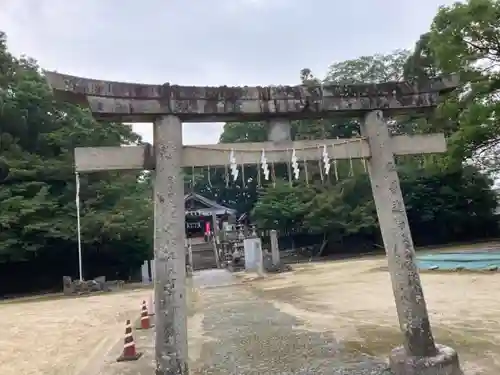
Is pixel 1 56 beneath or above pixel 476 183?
above

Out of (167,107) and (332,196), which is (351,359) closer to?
(167,107)

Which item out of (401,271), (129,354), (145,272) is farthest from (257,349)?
(145,272)

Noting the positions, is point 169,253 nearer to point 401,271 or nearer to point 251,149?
point 251,149

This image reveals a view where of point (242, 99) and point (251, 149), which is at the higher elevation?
point (242, 99)

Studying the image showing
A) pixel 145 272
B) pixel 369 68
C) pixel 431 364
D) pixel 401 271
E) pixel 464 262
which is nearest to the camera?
pixel 431 364

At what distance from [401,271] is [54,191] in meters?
22.9

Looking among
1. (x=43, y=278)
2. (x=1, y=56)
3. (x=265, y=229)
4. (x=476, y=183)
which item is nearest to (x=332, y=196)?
(x=265, y=229)

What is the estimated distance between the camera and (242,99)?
571 cm

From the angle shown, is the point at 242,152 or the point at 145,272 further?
the point at 145,272

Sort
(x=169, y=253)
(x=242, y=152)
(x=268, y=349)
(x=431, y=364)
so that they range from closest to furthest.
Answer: (x=169, y=253) → (x=431, y=364) → (x=242, y=152) → (x=268, y=349)

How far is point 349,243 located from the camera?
3378cm

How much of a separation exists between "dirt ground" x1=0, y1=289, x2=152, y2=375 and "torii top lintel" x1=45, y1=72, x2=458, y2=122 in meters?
4.78

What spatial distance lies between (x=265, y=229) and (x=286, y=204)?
290 cm

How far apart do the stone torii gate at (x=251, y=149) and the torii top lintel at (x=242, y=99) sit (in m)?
0.01
